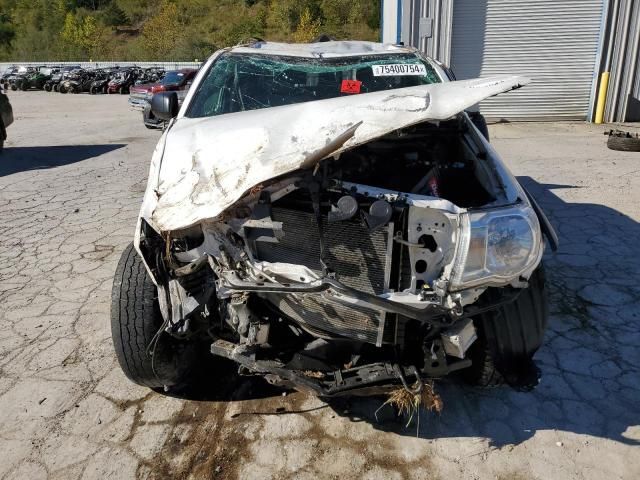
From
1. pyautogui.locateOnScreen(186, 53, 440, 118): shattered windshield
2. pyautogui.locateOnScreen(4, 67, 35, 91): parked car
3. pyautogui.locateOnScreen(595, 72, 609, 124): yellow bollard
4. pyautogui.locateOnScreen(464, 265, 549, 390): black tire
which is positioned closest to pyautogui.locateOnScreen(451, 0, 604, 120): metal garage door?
pyautogui.locateOnScreen(595, 72, 609, 124): yellow bollard

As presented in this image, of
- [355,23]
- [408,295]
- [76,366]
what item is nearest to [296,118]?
[408,295]

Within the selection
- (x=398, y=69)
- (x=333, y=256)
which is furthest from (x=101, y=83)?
(x=333, y=256)

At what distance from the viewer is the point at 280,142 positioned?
6.63ft

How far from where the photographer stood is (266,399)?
2709 mm

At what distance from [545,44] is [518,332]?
38.1ft

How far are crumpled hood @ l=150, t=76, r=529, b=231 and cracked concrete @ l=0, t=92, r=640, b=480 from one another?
1.14 meters

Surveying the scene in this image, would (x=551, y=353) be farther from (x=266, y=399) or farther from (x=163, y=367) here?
(x=163, y=367)

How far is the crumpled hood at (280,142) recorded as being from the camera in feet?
6.23

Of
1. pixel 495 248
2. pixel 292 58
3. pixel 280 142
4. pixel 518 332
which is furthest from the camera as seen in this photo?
pixel 292 58

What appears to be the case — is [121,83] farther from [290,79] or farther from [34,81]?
[290,79]

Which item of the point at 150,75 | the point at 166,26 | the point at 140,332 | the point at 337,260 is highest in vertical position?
the point at 166,26

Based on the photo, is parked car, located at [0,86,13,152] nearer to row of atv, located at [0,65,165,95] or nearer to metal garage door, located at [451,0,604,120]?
metal garage door, located at [451,0,604,120]

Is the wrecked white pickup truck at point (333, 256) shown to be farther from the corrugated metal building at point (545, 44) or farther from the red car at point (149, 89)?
the red car at point (149, 89)

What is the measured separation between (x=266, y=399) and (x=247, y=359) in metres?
0.62
